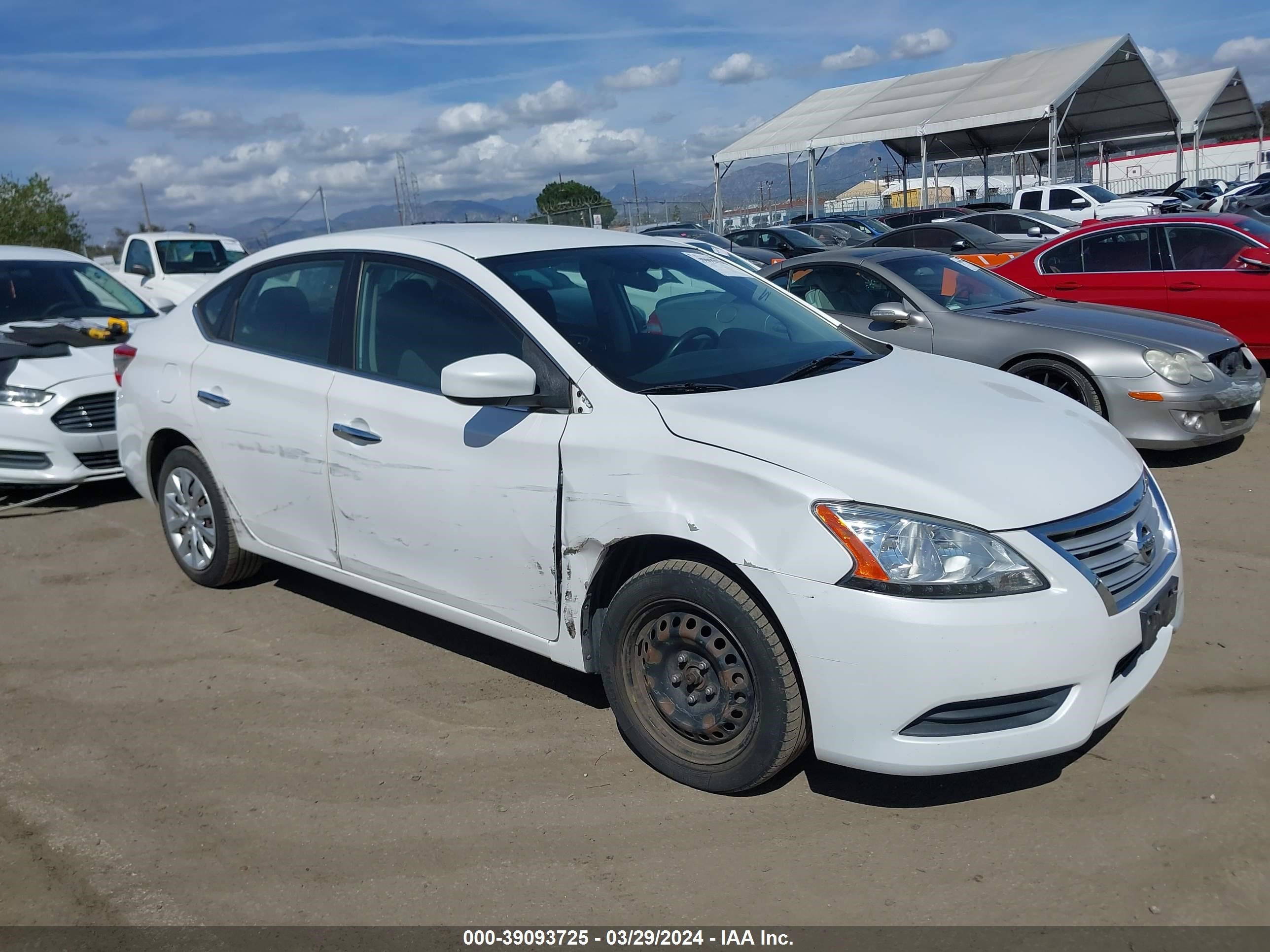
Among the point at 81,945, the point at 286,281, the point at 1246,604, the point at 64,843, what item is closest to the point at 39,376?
the point at 286,281

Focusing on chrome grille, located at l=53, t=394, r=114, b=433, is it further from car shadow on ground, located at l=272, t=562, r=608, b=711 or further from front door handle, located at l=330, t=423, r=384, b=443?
front door handle, located at l=330, t=423, r=384, b=443

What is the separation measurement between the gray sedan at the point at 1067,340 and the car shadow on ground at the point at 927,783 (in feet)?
10.2

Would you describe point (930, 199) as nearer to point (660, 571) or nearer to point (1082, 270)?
point (1082, 270)

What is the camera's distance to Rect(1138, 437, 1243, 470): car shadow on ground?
6.89 meters

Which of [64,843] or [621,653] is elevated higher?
[621,653]

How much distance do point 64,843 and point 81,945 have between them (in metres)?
0.57

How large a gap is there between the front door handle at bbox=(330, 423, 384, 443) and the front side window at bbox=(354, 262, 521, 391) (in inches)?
8.9

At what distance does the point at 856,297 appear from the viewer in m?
7.78

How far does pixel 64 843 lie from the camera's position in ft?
10.5

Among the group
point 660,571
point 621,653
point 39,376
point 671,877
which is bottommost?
point 671,877

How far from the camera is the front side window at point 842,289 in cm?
768

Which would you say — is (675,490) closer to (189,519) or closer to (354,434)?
(354,434)

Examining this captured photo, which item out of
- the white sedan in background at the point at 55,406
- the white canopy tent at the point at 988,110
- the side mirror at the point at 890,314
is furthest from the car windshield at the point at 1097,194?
the white sedan in background at the point at 55,406

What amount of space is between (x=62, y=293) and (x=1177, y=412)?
8175mm
